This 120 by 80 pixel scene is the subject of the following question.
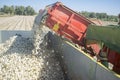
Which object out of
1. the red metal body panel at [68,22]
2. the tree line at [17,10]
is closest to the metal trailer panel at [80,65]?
the red metal body panel at [68,22]

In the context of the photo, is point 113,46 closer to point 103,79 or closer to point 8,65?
point 103,79

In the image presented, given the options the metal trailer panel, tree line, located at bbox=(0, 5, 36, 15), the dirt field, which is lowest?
tree line, located at bbox=(0, 5, 36, 15)

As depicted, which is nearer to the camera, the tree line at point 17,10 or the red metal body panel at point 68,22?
the red metal body panel at point 68,22

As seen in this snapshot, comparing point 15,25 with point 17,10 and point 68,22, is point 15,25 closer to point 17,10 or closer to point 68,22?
point 68,22

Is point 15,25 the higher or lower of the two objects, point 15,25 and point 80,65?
the lower

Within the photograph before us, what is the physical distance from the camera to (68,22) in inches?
333

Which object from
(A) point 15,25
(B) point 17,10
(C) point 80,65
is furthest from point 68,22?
(B) point 17,10

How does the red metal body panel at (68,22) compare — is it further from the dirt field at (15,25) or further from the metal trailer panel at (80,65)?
the dirt field at (15,25)

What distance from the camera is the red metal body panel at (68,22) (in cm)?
841

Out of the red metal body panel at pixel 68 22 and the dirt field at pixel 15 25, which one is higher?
the red metal body panel at pixel 68 22

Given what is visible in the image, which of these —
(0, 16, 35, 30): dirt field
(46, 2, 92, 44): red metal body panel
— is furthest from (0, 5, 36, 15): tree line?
(46, 2, 92, 44): red metal body panel

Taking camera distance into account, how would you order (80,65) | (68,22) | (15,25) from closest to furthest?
(80,65)
(68,22)
(15,25)

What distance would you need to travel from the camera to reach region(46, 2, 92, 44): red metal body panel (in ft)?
27.6

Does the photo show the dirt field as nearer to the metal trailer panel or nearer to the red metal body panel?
the red metal body panel
